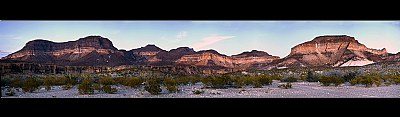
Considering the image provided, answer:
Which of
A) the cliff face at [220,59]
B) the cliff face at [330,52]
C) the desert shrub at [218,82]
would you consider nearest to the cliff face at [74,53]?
the cliff face at [220,59]

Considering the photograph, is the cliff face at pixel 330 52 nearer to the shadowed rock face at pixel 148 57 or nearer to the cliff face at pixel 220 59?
the shadowed rock face at pixel 148 57

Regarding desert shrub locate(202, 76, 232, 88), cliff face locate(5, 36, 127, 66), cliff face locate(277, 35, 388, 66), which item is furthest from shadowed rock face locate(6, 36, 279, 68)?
desert shrub locate(202, 76, 232, 88)

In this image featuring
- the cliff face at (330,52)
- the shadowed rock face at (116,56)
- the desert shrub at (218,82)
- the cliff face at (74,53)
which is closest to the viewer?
the desert shrub at (218,82)

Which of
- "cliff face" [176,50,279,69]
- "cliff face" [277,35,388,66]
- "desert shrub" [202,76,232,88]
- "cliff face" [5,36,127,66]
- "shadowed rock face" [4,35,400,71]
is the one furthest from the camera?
"cliff face" [277,35,388,66]

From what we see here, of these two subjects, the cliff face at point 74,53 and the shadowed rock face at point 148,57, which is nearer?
the cliff face at point 74,53

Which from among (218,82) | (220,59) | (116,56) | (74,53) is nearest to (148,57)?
(116,56)

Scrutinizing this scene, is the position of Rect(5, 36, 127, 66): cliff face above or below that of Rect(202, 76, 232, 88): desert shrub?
above

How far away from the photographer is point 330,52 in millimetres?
43969

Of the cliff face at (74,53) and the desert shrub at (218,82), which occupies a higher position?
the cliff face at (74,53)

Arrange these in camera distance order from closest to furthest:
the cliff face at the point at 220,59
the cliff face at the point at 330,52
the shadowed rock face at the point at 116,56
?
the shadowed rock face at the point at 116,56 → the cliff face at the point at 220,59 → the cliff face at the point at 330,52

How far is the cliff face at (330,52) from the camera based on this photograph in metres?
40.9

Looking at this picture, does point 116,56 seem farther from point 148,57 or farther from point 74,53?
point 74,53

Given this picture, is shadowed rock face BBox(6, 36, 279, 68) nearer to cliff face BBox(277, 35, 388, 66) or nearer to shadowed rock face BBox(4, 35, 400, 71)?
shadowed rock face BBox(4, 35, 400, 71)

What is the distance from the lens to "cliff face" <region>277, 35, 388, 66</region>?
40.9 metres
